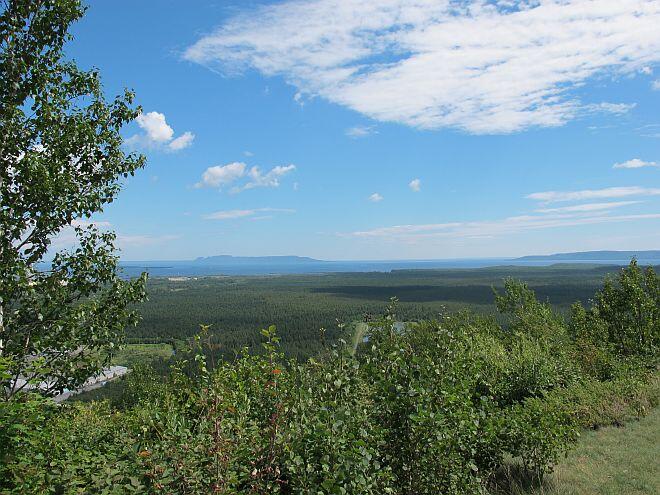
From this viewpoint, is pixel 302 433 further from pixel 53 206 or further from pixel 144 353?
pixel 144 353

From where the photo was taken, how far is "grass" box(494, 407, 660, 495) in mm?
7023

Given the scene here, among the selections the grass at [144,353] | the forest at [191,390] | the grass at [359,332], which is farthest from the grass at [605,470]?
the grass at [144,353]

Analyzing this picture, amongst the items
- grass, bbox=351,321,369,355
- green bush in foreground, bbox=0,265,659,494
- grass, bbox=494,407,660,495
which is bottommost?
grass, bbox=494,407,660,495

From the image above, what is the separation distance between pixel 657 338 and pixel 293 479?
24.0 meters

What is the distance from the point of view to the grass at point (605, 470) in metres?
7.02

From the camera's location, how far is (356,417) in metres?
4.00

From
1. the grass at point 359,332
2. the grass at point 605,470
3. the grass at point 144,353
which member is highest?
the grass at point 359,332

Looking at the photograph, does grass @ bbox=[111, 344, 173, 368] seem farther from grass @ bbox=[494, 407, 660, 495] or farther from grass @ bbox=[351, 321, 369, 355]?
grass @ bbox=[351, 321, 369, 355]

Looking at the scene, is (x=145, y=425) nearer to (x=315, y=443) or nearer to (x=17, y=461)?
(x=17, y=461)

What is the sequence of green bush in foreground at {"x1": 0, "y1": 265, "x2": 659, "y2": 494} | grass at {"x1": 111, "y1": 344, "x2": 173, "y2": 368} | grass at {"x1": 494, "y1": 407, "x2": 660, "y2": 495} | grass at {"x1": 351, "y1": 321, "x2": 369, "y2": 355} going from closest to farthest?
green bush in foreground at {"x1": 0, "y1": 265, "x2": 659, "y2": 494}
grass at {"x1": 351, "y1": 321, "x2": 369, "y2": 355}
grass at {"x1": 494, "y1": 407, "x2": 660, "y2": 495}
grass at {"x1": 111, "y1": 344, "x2": 173, "y2": 368}

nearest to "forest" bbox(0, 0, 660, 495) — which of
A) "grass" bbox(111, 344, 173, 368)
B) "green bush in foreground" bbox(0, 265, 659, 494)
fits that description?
"green bush in foreground" bbox(0, 265, 659, 494)

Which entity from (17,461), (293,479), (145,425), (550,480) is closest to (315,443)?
(293,479)

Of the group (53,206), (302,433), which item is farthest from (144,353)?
(302,433)

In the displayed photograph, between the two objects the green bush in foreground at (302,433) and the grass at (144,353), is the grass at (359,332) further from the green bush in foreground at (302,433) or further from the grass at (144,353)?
the grass at (144,353)
